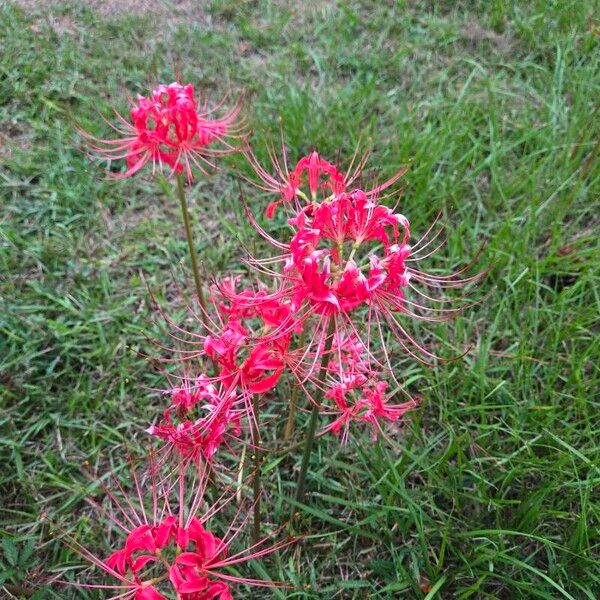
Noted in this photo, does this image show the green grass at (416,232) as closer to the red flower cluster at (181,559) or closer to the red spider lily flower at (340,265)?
the red flower cluster at (181,559)

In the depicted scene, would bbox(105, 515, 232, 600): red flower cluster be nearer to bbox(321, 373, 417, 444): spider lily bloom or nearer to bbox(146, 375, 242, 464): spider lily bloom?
bbox(146, 375, 242, 464): spider lily bloom

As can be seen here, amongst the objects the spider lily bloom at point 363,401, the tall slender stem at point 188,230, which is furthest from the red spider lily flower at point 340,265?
the tall slender stem at point 188,230

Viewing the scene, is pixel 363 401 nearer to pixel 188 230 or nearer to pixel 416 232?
pixel 188 230

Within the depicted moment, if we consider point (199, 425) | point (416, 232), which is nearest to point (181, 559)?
point (199, 425)

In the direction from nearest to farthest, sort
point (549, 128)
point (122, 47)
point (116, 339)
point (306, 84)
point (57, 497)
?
point (57, 497) < point (116, 339) < point (549, 128) < point (306, 84) < point (122, 47)

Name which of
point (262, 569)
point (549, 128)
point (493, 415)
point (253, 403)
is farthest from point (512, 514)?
point (549, 128)

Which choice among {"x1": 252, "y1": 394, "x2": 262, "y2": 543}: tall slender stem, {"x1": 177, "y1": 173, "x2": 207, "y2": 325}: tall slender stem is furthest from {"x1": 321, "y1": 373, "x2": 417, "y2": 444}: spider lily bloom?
{"x1": 177, "y1": 173, "x2": 207, "y2": 325}: tall slender stem

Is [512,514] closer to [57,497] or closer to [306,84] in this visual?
[57,497]

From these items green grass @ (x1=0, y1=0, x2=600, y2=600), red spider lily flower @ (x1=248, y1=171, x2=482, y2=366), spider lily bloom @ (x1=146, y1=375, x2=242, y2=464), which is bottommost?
green grass @ (x1=0, y1=0, x2=600, y2=600)
